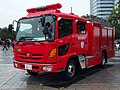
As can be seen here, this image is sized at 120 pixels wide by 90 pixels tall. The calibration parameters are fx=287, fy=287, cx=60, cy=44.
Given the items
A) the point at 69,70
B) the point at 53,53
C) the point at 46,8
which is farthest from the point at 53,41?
the point at 46,8

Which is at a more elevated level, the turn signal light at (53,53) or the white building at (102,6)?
the white building at (102,6)

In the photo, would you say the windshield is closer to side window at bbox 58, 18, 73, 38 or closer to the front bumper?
side window at bbox 58, 18, 73, 38

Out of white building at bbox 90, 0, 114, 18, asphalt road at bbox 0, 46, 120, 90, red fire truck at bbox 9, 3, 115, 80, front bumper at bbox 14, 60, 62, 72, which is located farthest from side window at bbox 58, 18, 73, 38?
white building at bbox 90, 0, 114, 18

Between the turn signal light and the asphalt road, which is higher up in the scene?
the turn signal light

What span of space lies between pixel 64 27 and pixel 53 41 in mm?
941

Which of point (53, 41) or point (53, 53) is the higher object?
point (53, 41)

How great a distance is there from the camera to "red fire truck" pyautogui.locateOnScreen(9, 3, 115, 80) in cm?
1035

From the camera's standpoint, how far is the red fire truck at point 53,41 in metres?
10.4

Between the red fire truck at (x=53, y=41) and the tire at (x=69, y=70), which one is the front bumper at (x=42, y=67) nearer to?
the red fire truck at (x=53, y=41)

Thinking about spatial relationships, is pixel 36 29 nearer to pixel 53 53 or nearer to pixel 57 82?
pixel 53 53

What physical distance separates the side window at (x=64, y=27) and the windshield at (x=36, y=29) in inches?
13.8

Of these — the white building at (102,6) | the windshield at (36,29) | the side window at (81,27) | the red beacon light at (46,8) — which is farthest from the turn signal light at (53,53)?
the white building at (102,6)

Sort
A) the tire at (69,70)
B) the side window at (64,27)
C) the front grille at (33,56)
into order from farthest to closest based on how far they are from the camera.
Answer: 1. the tire at (69,70)
2. the side window at (64,27)
3. the front grille at (33,56)

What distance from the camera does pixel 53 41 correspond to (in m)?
10.2
